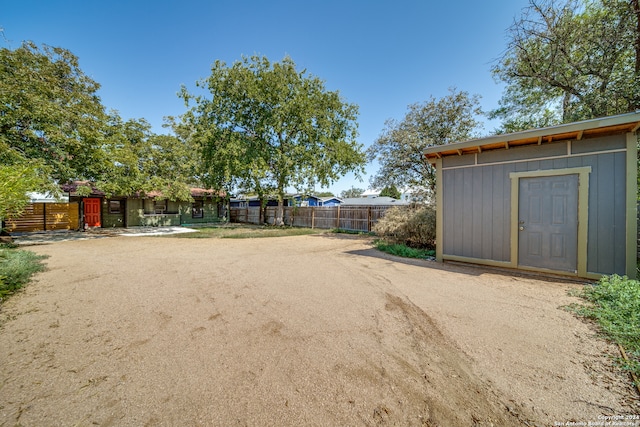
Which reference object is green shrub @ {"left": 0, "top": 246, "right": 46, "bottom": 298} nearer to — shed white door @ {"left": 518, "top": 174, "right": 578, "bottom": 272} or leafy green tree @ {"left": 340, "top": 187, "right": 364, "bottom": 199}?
shed white door @ {"left": 518, "top": 174, "right": 578, "bottom": 272}

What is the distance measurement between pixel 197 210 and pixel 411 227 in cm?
1748

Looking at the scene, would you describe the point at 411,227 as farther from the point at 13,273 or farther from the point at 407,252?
the point at 13,273

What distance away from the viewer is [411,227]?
24.8 feet

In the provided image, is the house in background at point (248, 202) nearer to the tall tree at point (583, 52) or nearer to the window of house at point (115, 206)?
the window of house at point (115, 206)

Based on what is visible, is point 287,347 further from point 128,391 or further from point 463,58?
point 463,58

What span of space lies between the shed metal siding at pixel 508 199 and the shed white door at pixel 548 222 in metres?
0.21

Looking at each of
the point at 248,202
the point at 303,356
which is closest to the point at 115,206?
the point at 248,202

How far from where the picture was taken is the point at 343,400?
66.1 inches

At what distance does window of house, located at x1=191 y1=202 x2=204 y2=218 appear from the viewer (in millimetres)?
19000

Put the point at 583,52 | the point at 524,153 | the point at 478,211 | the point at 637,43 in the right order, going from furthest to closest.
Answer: the point at 583,52, the point at 637,43, the point at 478,211, the point at 524,153

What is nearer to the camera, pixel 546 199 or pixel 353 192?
pixel 546 199

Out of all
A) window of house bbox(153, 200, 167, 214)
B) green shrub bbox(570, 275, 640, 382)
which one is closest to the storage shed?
green shrub bbox(570, 275, 640, 382)

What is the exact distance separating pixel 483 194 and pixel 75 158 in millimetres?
14560

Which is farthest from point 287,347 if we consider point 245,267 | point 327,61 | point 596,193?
point 327,61
